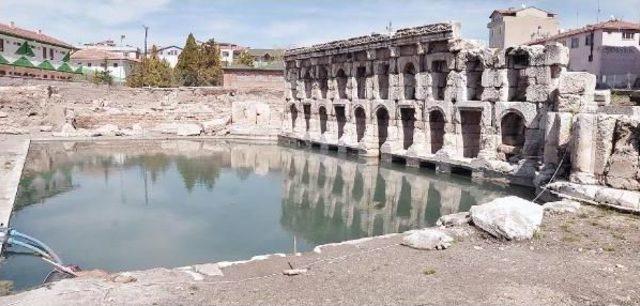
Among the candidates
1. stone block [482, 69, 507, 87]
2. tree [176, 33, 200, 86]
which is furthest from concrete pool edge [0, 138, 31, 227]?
tree [176, 33, 200, 86]

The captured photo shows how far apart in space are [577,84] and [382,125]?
12.0m

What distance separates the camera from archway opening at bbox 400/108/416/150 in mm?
26078

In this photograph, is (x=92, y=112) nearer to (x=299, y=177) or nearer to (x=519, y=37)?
(x=299, y=177)

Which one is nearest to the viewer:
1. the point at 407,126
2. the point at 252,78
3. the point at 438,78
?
the point at 438,78

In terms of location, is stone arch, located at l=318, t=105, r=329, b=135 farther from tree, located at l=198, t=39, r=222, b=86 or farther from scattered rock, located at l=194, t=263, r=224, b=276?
tree, located at l=198, t=39, r=222, b=86

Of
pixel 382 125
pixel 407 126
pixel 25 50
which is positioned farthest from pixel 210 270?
pixel 25 50

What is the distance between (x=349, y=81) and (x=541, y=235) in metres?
19.2

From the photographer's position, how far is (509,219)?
11.2 meters

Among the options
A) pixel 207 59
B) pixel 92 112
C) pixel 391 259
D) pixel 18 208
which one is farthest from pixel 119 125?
pixel 391 259

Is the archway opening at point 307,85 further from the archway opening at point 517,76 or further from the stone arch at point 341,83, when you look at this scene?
the archway opening at point 517,76

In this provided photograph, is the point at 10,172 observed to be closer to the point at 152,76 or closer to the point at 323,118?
the point at 323,118

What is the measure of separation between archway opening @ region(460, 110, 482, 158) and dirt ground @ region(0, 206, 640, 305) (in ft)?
38.8

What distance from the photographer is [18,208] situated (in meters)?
16.8

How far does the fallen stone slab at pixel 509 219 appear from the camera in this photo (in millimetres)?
11070
